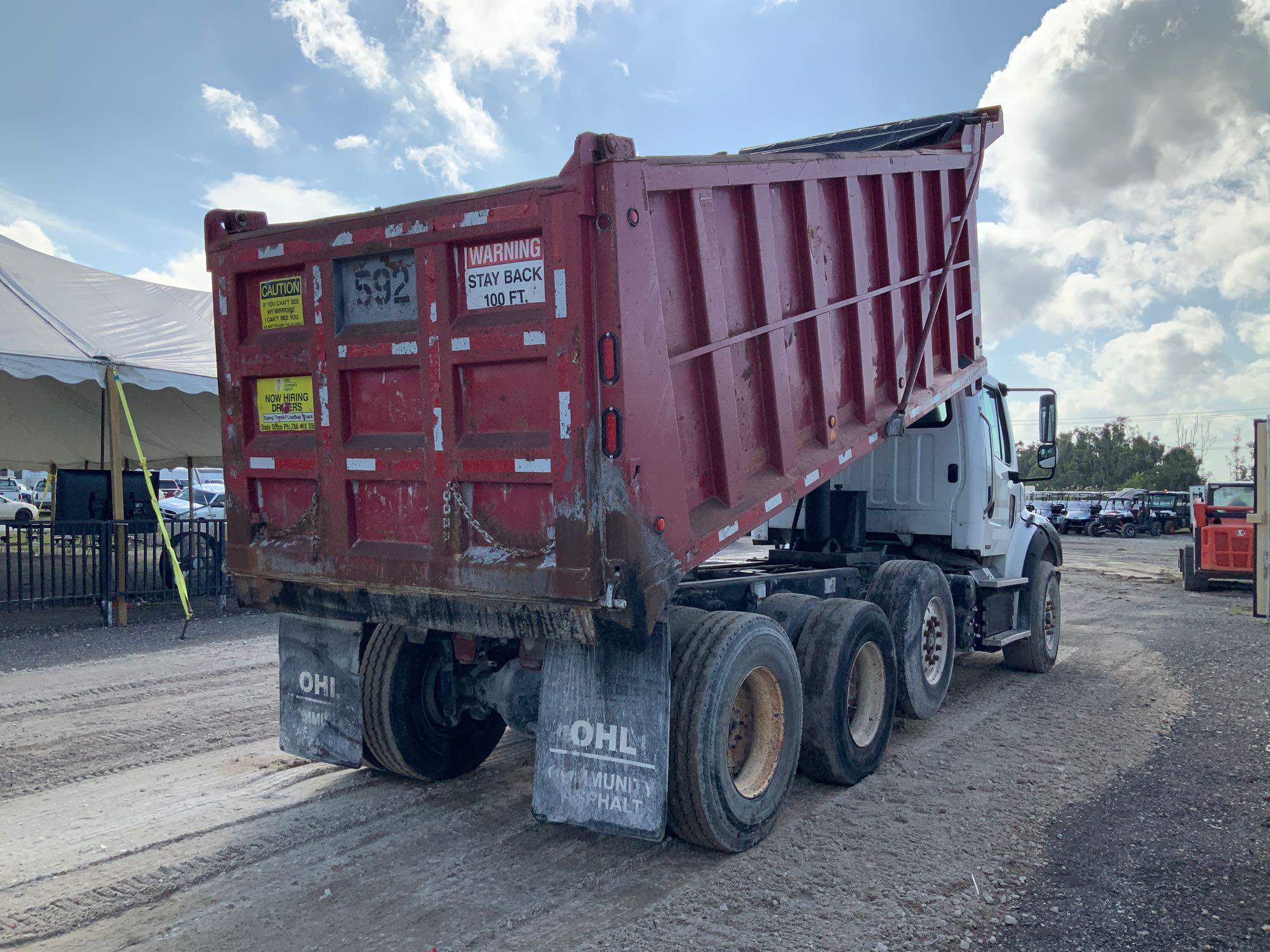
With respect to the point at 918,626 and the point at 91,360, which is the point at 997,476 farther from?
the point at 91,360

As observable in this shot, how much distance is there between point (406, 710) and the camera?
5629 mm

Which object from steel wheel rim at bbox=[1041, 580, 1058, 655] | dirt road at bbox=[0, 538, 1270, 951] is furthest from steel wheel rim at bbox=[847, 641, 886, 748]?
steel wheel rim at bbox=[1041, 580, 1058, 655]

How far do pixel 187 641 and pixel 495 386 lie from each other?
8148 millimetres

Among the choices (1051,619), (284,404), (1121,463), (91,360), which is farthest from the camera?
(1121,463)

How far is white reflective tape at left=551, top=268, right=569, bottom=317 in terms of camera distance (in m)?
4.16

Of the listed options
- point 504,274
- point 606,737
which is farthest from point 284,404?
point 606,737

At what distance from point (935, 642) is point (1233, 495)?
Result: 15837 mm

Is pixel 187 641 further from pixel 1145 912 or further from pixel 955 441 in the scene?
pixel 1145 912

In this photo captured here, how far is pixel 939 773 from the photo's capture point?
6094 mm

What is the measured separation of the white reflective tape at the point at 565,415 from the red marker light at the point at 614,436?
189 millimetres

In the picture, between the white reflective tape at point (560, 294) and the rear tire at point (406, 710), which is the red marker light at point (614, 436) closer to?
the white reflective tape at point (560, 294)

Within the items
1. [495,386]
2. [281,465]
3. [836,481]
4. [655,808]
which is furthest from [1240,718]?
[281,465]

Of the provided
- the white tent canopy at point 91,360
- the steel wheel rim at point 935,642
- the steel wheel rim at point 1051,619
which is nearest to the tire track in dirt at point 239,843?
the steel wheel rim at point 935,642

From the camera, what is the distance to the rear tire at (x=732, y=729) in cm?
452
